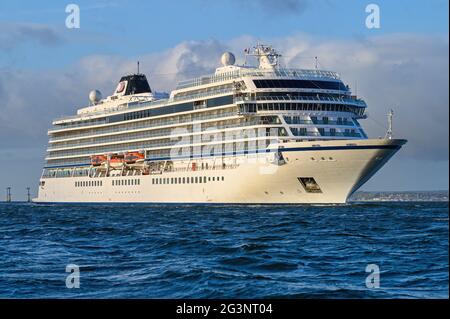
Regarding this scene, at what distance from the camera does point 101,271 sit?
2248cm

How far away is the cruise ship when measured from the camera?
6256 cm

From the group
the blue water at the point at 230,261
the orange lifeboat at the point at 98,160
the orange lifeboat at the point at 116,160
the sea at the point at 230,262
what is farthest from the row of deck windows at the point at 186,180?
the sea at the point at 230,262

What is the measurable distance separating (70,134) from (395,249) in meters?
80.5

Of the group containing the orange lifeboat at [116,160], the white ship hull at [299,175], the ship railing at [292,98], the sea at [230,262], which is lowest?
the sea at [230,262]

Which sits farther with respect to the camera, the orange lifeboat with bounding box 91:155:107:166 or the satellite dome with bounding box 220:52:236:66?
the orange lifeboat with bounding box 91:155:107:166

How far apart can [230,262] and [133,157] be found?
204ft

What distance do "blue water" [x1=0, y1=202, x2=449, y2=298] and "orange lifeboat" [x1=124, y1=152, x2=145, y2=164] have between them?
44629 millimetres

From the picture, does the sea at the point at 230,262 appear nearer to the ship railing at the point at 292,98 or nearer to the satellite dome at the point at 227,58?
the ship railing at the point at 292,98

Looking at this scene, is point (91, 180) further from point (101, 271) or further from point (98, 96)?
point (101, 271)

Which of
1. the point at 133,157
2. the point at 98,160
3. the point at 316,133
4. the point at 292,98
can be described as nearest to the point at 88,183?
the point at 98,160

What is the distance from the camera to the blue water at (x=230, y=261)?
752 inches

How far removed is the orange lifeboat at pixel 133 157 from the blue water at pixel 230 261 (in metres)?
44.6

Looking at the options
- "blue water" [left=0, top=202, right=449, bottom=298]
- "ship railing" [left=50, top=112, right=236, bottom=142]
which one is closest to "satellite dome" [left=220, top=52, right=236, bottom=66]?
"ship railing" [left=50, top=112, right=236, bottom=142]

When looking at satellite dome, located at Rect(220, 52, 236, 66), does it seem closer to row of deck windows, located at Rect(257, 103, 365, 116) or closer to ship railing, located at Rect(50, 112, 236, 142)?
ship railing, located at Rect(50, 112, 236, 142)
